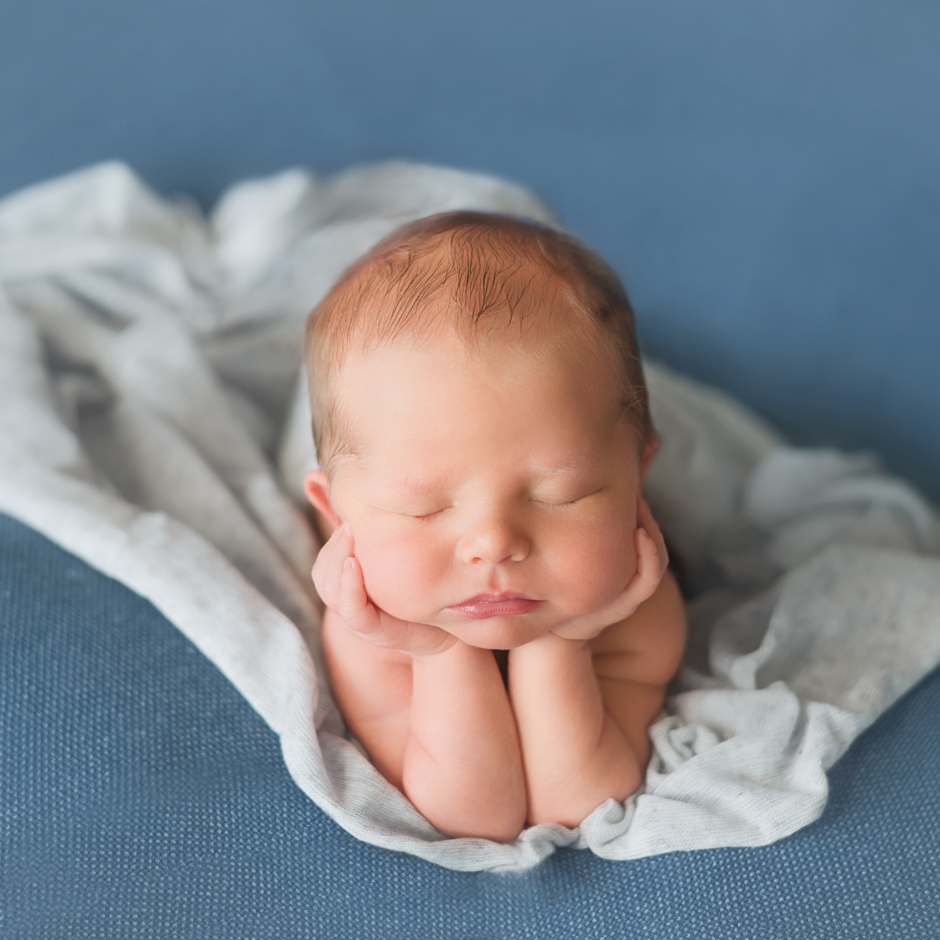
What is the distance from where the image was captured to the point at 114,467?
40.0 inches

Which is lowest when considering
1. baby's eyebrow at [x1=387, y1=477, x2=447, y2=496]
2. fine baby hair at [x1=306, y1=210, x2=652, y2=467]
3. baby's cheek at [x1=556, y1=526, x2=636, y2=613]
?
baby's cheek at [x1=556, y1=526, x2=636, y2=613]

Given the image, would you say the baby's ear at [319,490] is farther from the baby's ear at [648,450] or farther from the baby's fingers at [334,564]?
the baby's ear at [648,450]

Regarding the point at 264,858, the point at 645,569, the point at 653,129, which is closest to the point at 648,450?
the point at 645,569

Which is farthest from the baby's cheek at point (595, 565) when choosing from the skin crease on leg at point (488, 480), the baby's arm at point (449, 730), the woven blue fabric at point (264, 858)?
the woven blue fabric at point (264, 858)

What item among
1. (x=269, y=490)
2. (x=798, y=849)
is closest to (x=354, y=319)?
(x=269, y=490)

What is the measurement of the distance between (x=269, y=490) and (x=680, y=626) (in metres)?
0.43

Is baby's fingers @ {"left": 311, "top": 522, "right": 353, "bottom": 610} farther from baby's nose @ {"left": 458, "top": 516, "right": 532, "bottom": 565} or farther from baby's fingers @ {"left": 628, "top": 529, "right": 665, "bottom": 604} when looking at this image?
→ baby's fingers @ {"left": 628, "top": 529, "right": 665, "bottom": 604}

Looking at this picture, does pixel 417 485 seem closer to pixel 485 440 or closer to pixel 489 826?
pixel 485 440

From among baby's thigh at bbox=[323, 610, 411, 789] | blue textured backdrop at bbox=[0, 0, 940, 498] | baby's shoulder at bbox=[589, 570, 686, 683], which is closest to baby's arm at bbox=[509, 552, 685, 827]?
baby's shoulder at bbox=[589, 570, 686, 683]

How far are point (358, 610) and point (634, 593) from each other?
0.70 feet

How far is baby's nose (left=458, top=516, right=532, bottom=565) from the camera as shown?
25.4 inches

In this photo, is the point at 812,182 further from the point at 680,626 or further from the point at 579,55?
the point at 680,626

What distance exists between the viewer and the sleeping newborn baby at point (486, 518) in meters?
0.66

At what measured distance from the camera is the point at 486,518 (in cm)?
65
